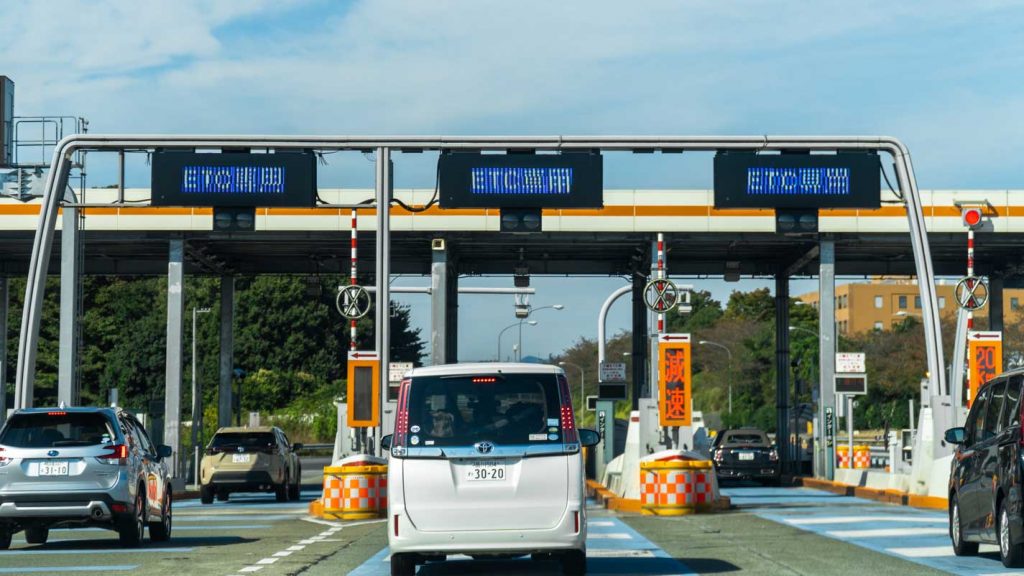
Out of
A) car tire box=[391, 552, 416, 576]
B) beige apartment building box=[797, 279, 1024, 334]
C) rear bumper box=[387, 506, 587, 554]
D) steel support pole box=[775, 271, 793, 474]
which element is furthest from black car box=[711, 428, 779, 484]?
beige apartment building box=[797, 279, 1024, 334]

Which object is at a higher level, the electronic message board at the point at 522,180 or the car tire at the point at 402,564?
the electronic message board at the point at 522,180

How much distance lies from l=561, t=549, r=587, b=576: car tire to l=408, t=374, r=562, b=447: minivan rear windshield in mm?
1023

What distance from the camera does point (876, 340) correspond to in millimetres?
98750

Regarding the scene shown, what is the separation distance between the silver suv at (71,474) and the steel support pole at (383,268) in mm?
7317

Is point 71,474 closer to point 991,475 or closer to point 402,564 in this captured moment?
point 402,564

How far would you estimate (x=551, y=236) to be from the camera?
40750 millimetres

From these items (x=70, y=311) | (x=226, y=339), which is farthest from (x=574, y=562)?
(x=226, y=339)

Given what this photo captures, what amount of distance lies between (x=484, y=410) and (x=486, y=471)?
0.52m

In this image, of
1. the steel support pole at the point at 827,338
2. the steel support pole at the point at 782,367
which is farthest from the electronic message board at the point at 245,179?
the steel support pole at the point at 782,367

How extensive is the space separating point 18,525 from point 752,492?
67.4 feet

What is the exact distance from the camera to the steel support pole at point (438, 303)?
3972 cm

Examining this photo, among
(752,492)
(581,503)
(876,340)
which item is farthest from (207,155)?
(876,340)

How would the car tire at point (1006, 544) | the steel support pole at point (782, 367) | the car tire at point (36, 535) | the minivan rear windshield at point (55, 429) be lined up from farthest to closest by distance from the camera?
1. the steel support pole at point (782, 367)
2. the car tire at point (36, 535)
3. the minivan rear windshield at point (55, 429)
4. the car tire at point (1006, 544)

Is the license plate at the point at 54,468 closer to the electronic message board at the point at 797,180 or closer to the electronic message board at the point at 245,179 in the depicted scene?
the electronic message board at the point at 245,179
